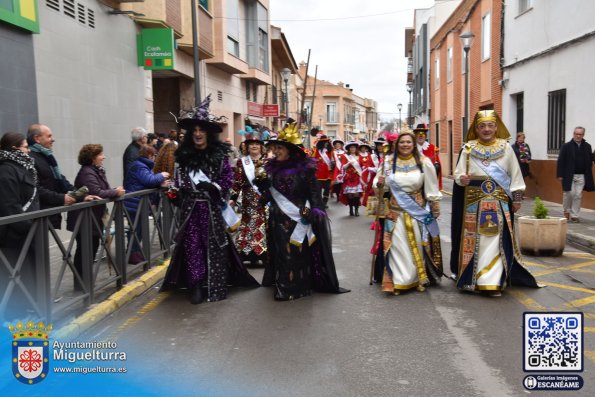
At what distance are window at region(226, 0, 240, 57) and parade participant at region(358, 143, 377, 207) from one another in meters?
11.2

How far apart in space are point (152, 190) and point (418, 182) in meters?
3.33

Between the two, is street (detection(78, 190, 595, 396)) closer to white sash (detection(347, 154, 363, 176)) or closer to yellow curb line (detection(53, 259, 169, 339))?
yellow curb line (detection(53, 259, 169, 339))

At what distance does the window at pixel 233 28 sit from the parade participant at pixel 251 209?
1711cm

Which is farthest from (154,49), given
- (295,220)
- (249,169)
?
(295,220)

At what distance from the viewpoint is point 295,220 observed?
21.5ft

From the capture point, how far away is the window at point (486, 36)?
70.6 feet

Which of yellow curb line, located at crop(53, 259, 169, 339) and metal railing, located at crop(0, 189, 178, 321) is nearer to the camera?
metal railing, located at crop(0, 189, 178, 321)

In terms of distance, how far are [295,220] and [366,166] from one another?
8.53 meters

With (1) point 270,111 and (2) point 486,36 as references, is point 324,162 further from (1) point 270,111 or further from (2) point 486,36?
(1) point 270,111

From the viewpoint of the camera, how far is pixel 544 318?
3852 mm

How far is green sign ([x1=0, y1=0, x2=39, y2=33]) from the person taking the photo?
28.8 feet

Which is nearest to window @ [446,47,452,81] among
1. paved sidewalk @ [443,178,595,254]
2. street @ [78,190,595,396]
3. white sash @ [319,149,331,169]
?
white sash @ [319,149,331,169]

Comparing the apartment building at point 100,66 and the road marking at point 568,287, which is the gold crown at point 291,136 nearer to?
the apartment building at point 100,66

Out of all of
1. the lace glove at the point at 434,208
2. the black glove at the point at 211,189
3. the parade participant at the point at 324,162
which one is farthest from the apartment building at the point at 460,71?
the black glove at the point at 211,189
